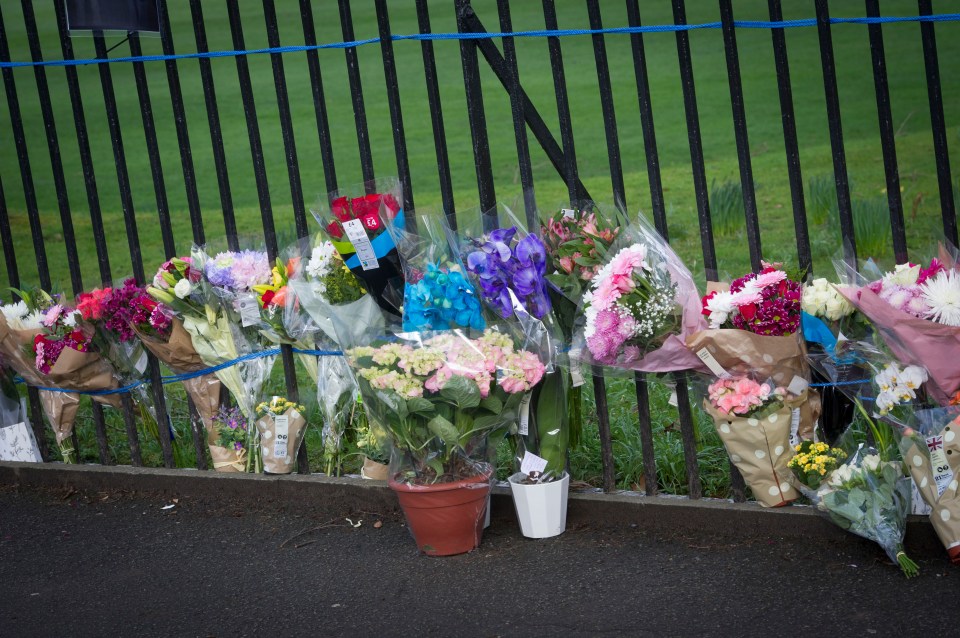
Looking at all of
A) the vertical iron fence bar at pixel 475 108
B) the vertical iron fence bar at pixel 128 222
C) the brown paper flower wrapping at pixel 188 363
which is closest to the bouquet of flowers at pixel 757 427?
the vertical iron fence bar at pixel 475 108

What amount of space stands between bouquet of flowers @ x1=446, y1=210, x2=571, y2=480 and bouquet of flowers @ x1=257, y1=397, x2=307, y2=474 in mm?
977

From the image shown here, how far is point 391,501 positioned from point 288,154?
133cm

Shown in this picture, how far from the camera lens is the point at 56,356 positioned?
13.6 ft

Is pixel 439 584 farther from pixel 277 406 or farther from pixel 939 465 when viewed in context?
pixel 939 465

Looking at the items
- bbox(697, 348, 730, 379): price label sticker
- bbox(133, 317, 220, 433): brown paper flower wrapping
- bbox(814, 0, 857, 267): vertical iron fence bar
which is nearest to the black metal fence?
bbox(814, 0, 857, 267): vertical iron fence bar

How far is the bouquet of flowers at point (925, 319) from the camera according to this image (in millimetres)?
2750

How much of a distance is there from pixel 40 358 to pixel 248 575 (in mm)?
1484

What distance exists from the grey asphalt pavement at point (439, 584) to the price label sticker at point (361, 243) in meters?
0.95

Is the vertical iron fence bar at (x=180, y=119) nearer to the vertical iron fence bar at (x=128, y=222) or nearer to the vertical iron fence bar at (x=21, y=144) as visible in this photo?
the vertical iron fence bar at (x=128, y=222)

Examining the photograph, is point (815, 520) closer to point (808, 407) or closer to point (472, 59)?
point (808, 407)

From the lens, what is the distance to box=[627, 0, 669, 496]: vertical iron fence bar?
3228 mm

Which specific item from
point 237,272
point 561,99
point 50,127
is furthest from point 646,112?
point 50,127

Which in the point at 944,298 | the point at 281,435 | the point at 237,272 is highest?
the point at 237,272

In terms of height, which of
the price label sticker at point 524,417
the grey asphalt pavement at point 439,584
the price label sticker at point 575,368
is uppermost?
the price label sticker at point 575,368
